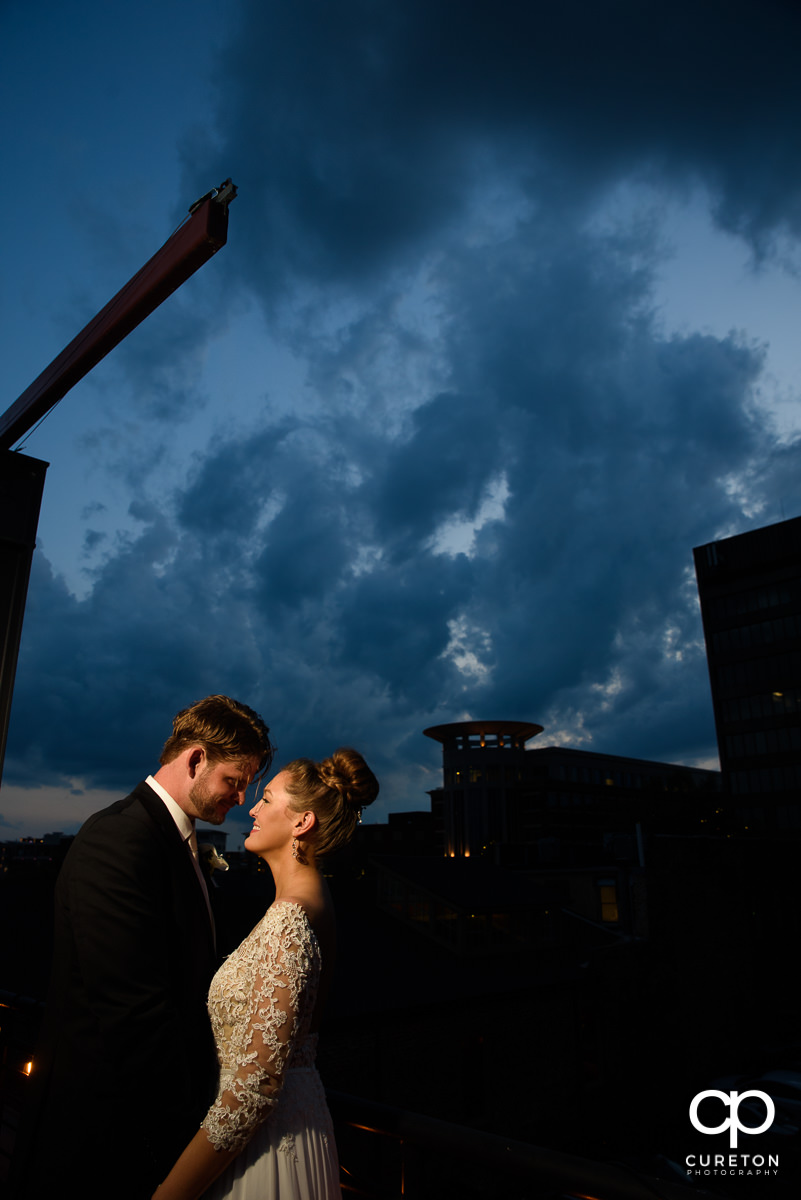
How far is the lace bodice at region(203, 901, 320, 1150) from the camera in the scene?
1843mm

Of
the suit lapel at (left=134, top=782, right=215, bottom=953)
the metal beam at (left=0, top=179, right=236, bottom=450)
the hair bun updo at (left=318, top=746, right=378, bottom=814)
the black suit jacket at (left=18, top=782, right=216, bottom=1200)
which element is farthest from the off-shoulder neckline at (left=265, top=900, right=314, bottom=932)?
the metal beam at (left=0, top=179, right=236, bottom=450)

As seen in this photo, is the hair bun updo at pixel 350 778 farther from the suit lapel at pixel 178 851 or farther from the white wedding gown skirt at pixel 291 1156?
the white wedding gown skirt at pixel 291 1156

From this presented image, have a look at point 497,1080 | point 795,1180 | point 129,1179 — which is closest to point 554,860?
point 497,1080

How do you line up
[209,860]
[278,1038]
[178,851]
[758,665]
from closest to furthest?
[278,1038] → [178,851] → [209,860] → [758,665]

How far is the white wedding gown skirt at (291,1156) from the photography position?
200 cm

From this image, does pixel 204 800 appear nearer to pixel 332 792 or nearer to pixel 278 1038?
pixel 332 792

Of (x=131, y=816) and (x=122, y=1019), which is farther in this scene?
(x=131, y=816)

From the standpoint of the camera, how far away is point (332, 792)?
2541 mm

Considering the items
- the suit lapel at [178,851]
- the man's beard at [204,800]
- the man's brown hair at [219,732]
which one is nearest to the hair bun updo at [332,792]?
the man's brown hair at [219,732]

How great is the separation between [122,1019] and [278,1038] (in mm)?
478

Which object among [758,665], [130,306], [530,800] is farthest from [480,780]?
[130,306]

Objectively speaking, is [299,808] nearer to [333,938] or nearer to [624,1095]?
[333,938]

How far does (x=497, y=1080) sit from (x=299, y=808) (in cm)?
1978

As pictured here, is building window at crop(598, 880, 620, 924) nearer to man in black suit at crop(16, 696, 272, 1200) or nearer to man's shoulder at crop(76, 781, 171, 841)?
man in black suit at crop(16, 696, 272, 1200)
